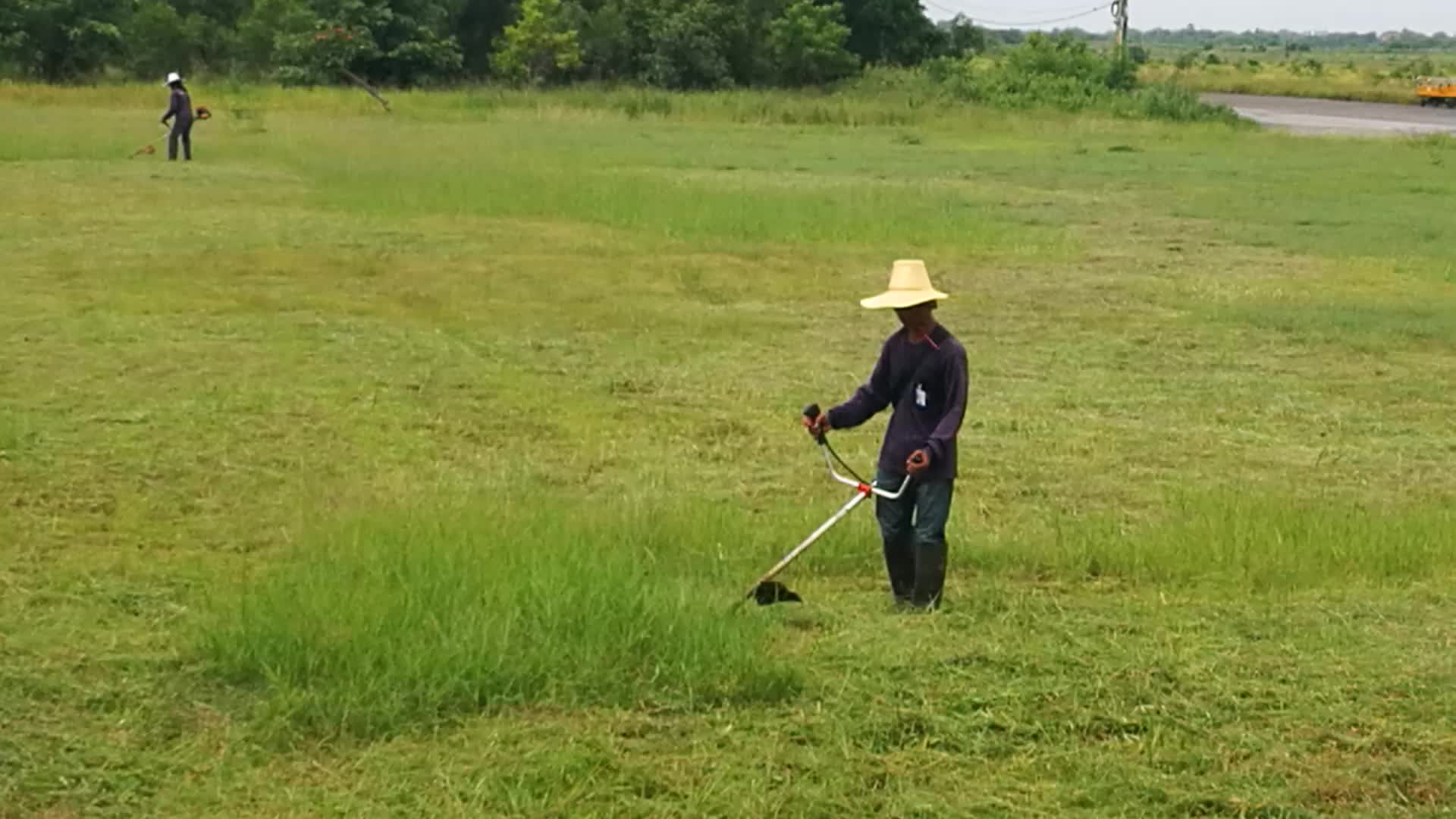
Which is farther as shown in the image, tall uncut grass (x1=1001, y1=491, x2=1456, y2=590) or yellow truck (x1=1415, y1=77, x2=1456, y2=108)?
yellow truck (x1=1415, y1=77, x2=1456, y2=108)

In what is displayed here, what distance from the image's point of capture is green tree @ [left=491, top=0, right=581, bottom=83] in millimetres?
50250

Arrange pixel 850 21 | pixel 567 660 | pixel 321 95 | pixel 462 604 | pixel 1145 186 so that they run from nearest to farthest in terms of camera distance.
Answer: pixel 567 660 → pixel 462 604 → pixel 1145 186 → pixel 321 95 → pixel 850 21

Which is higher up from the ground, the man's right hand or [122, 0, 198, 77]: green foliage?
[122, 0, 198, 77]: green foliage

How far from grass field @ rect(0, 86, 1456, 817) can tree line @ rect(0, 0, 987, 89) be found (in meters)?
27.3

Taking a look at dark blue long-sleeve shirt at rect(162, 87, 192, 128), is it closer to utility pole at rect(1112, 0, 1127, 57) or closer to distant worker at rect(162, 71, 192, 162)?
distant worker at rect(162, 71, 192, 162)

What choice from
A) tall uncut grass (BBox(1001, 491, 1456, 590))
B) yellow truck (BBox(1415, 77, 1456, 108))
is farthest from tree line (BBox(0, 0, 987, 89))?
tall uncut grass (BBox(1001, 491, 1456, 590))

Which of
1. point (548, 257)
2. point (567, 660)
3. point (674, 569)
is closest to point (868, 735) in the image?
point (567, 660)

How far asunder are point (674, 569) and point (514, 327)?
632 cm

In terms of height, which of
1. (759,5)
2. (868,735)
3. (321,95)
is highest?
(759,5)

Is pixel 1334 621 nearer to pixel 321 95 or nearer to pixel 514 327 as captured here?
pixel 514 327

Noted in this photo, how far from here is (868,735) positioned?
471 cm

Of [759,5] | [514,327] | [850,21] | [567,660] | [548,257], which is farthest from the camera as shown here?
[850,21]

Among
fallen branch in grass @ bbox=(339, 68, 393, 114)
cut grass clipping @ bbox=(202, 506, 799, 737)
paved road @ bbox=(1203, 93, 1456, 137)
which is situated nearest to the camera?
cut grass clipping @ bbox=(202, 506, 799, 737)

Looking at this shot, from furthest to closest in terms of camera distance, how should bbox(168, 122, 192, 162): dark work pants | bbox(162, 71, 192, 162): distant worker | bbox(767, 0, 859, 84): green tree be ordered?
bbox(767, 0, 859, 84): green tree < bbox(168, 122, 192, 162): dark work pants < bbox(162, 71, 192, 162): distant worker
